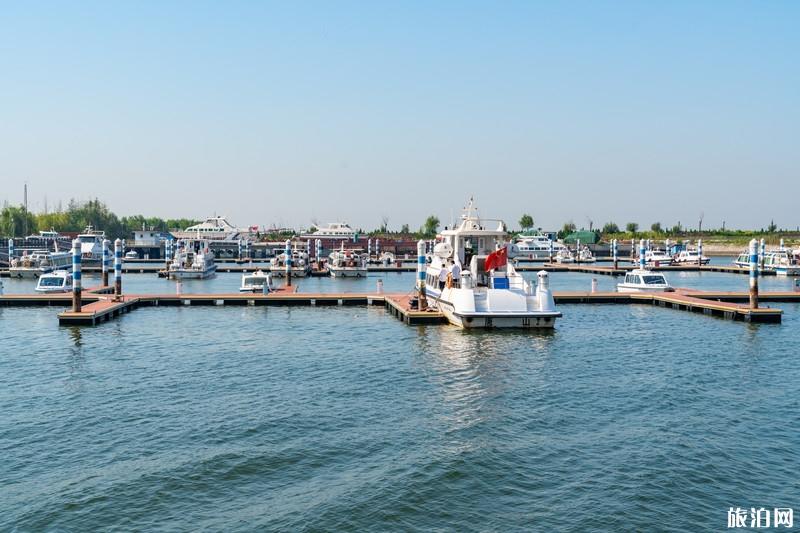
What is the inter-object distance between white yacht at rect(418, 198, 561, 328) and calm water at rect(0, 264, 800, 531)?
5.69 feet

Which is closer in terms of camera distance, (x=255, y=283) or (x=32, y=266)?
(x=255, y=283)

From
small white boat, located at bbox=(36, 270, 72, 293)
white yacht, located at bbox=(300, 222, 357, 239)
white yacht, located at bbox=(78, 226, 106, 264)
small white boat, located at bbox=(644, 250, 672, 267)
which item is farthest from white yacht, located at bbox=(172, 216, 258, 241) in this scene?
small white boat, located at bbox=(36, 270, 72, 293)

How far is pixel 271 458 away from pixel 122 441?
4.46 meters

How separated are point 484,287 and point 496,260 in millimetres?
2086

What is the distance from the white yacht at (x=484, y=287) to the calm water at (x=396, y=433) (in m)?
1.73

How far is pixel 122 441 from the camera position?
2045cm

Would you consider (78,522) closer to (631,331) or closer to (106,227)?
(631,331)

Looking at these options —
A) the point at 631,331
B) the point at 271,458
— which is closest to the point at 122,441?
the point at 271,458

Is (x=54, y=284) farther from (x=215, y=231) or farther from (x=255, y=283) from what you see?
(x=215, y=231)

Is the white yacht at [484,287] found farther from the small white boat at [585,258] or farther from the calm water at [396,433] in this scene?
the small white boat at [585,258]

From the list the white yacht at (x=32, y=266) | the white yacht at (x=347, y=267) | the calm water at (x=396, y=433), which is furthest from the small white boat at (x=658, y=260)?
the white yacht at (x=32, y=266)

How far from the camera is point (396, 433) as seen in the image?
21266 millimetres

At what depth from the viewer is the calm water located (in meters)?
16.2

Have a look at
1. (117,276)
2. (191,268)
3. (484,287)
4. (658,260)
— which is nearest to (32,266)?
(191,268)
